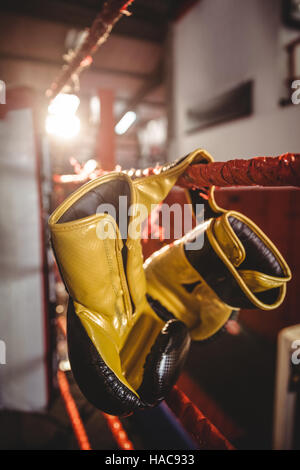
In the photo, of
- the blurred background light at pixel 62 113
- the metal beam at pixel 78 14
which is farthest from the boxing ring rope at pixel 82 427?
the metal beam at pixel 78 14

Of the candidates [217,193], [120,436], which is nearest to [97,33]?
[217,193]

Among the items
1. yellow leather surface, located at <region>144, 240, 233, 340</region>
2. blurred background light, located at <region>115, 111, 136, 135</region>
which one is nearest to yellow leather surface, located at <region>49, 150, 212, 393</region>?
yellow leather surface, located at <region>144, 240, 233, 340</region>

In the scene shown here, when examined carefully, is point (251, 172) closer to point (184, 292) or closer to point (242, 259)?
point (242, 259)

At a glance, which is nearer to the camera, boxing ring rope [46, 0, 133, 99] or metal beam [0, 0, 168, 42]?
boxing ring rope [46, 0, 133, 99]

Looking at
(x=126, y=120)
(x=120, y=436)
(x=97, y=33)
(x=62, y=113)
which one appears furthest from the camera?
(x=126, y=120)

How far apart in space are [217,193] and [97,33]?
1.52m

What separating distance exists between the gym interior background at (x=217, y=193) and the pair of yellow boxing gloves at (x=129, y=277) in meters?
0.30

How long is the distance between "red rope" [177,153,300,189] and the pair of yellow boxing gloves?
0.19ft

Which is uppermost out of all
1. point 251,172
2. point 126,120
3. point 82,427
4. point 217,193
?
point 126,120

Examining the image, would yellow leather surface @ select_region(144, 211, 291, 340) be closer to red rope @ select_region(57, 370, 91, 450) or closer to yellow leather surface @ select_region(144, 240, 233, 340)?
yellow leather surface @ select_region(144, 240, 233, 340)

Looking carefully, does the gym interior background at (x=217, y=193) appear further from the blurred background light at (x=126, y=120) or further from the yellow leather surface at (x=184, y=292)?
the blurred background light at (x=126, y=120)

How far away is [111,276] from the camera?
68 centimetres

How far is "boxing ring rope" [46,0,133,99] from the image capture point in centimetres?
90
